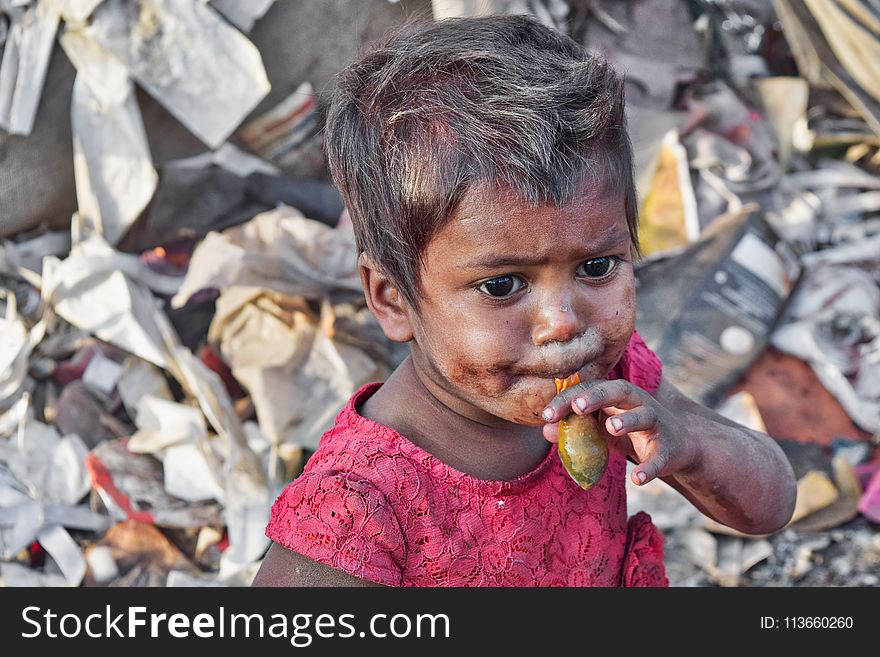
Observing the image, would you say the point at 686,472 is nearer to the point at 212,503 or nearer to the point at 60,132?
the point at 212,503

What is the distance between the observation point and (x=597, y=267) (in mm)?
1023

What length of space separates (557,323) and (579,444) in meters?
0.13

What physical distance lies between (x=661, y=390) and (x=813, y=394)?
1143mm

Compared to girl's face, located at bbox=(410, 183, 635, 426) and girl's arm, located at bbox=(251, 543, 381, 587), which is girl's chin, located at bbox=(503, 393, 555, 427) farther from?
girl's arm, located at bbox=(251, 543, 381, 587)

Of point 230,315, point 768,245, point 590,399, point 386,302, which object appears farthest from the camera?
point 768,245

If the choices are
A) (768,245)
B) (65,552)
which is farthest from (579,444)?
(768,245)

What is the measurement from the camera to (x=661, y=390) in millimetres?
1347

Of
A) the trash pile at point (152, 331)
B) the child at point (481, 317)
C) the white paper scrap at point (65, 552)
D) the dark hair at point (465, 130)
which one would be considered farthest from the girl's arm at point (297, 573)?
the white paper scrap at point (65, 552)

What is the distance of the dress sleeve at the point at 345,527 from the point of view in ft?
3.33

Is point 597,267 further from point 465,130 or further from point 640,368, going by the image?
point 640,368

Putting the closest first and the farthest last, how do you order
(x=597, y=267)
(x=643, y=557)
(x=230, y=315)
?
(x=597, y=267), (x=643, y=557), (x=230, y=315)

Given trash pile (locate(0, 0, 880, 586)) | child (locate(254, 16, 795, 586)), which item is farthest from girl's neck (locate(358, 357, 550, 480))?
trash pile (locate(0, 0, 880, 586))

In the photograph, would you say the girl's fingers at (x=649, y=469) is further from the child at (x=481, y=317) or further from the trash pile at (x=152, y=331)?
the trash pile at (x=152, y=331)

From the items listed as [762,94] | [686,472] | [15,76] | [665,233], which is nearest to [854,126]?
[762,94]
